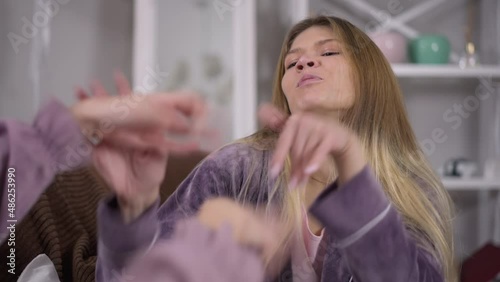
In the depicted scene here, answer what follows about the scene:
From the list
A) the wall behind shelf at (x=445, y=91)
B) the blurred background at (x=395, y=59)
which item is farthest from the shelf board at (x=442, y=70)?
the wall behind shelf at (x=445, y=91)

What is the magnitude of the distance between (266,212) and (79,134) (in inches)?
8.1

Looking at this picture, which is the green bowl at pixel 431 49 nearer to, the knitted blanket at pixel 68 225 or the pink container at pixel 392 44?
the pink container at pixel 392 44

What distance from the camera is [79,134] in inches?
10.7

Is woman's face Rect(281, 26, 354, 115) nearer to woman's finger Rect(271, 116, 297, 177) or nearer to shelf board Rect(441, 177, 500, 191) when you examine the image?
woman's finger Rect(271, 116, 297, 177)

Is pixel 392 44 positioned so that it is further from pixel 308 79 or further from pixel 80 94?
pixel 80 94

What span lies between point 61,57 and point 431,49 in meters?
0.79

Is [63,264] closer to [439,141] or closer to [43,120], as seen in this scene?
[43,120]

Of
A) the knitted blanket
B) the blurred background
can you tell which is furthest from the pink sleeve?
the blurred background

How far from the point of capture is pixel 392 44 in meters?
1.17

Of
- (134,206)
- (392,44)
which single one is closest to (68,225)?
(134,206)

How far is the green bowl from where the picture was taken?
1.16 m

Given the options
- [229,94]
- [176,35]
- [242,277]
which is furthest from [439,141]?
[242,277]

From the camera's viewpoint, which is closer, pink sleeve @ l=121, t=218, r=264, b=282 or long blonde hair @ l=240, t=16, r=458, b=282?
pink sleeve @ l=121, t=218, r=264, b=282

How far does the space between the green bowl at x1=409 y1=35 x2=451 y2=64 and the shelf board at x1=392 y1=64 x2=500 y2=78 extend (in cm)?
2
